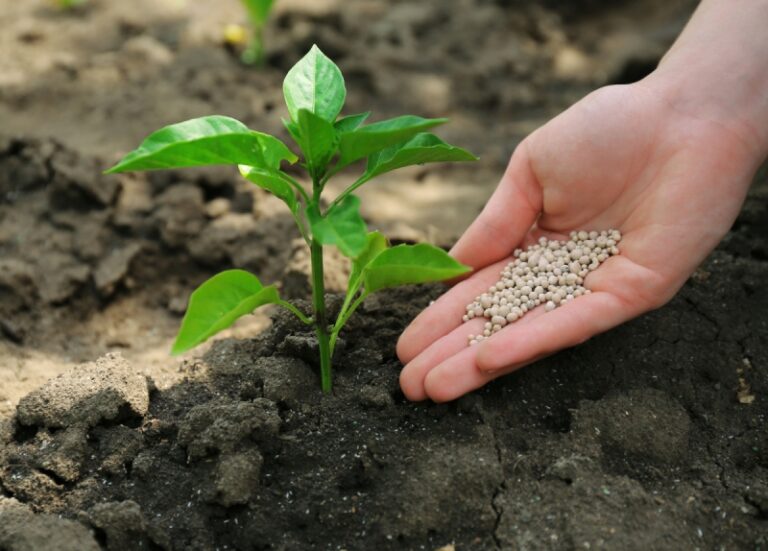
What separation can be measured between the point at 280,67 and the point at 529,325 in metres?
2.55

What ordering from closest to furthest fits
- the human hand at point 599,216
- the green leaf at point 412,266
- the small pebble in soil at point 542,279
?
the green leaf at point 412,266 → the human hand at point 599,216 → the small pebble in soil at point 542,279

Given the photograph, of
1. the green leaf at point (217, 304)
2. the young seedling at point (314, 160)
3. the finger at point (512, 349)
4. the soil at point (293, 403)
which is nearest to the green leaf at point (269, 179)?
the young seedling at point (314, 160)

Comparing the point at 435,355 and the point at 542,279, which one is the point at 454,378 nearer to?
the point at 435,355

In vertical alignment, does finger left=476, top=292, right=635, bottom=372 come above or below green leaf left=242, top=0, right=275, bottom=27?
below

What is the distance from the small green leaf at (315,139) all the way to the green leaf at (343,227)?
0.41 feet

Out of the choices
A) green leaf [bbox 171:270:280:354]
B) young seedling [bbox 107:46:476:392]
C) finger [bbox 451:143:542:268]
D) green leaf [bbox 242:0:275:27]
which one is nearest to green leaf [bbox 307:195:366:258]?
young seedling [bbox 107:46:476:392]

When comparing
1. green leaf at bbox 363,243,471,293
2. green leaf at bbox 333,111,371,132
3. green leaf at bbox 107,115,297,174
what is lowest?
green leaf at bbox 363,243,471,293

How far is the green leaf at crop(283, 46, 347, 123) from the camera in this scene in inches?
74.6

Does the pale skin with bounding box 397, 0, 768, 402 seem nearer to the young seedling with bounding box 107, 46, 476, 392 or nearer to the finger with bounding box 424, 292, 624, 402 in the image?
the finger with bounding box 424, 292, 624, 402

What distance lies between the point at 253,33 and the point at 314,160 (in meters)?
2.64

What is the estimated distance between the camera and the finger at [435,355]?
2035mm

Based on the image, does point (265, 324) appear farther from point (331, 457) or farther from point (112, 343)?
point (331, 457)

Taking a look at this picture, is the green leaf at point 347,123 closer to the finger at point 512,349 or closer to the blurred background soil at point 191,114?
the finger at point 512,349

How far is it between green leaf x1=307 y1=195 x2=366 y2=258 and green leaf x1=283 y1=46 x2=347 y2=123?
10.5 inches
